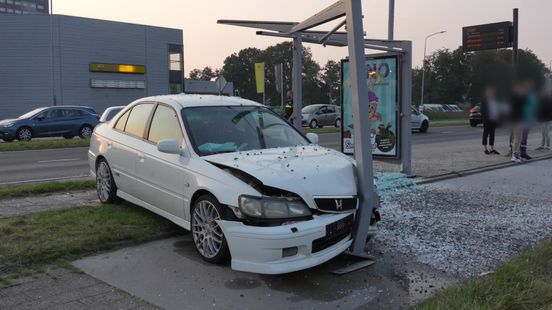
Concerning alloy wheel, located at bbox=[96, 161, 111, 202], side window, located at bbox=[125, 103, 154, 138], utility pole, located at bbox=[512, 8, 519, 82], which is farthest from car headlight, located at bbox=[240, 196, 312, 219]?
alloy wheel, located at bbox=[96, 161, 111, 202]

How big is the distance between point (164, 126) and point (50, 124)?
17395 mm

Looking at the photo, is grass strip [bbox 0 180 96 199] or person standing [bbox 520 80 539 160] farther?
grass strip [bbox 0 180 96 199]

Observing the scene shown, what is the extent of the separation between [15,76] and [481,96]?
41.2m

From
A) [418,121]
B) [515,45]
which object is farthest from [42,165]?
[418,121]

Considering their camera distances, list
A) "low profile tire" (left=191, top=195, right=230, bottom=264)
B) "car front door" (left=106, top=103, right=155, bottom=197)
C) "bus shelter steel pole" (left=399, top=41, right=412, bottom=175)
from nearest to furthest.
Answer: "low profile tire" (left=191, top=195, right=230, bottom=264) < "car front door" (left=106, top=103, right=155, bottom=197) < "bus shelter steel pole" (left=399, top=41, right=412, bottom=175)

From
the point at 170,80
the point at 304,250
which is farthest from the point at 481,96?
the point at 170,80

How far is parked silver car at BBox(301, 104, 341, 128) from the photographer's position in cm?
3262

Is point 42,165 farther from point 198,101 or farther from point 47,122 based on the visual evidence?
point 47,122

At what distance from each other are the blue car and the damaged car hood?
1806 centimetres

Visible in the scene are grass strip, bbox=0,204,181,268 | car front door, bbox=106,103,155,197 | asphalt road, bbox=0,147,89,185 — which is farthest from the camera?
asphalt road, bbox=0,147,89,185

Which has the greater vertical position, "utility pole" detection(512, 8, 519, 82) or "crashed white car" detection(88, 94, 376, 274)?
"utility pole" detection(512, 8, 519, 82)

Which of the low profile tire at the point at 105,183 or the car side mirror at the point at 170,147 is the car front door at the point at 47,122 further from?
the car side mirror at the point at 170,147

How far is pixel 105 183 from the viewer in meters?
6.95

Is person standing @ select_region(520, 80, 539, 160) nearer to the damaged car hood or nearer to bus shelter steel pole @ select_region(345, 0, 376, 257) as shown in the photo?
the damaged car hood
